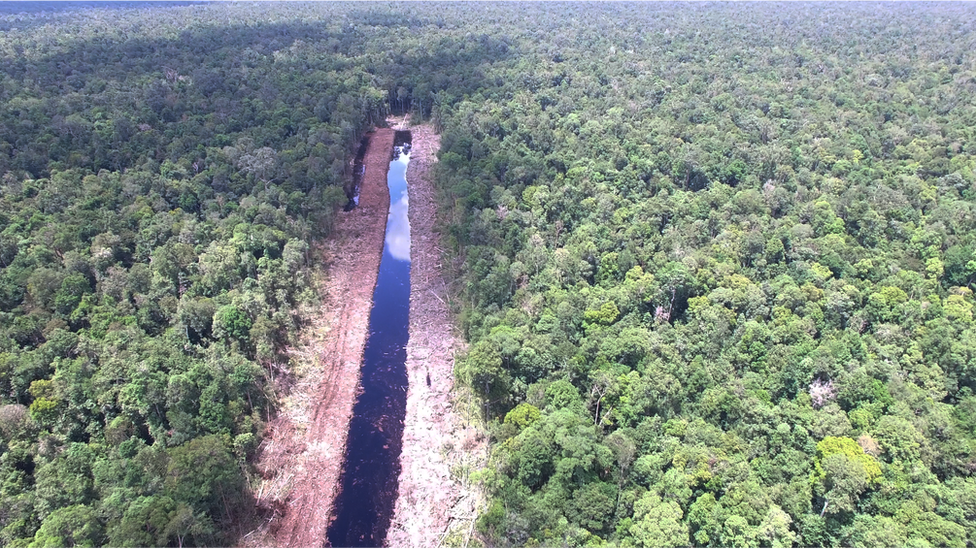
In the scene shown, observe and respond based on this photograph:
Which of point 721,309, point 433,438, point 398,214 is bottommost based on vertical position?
point 433,438

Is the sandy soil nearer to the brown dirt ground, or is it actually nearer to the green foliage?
the green foliage

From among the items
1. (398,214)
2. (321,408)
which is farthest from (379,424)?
(398,214)

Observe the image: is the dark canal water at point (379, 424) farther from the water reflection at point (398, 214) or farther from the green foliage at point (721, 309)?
the green foliage at point (721, 309)

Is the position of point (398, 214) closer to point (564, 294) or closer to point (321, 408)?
point (564, 294)

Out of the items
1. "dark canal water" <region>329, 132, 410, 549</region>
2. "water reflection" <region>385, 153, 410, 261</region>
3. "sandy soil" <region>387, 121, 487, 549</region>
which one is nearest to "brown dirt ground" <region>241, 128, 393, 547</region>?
"dark canal water" <region>329, 132, 410, 549</region>

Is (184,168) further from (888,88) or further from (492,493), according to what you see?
(888,88)

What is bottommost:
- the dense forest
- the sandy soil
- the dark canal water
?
the dark canal water
